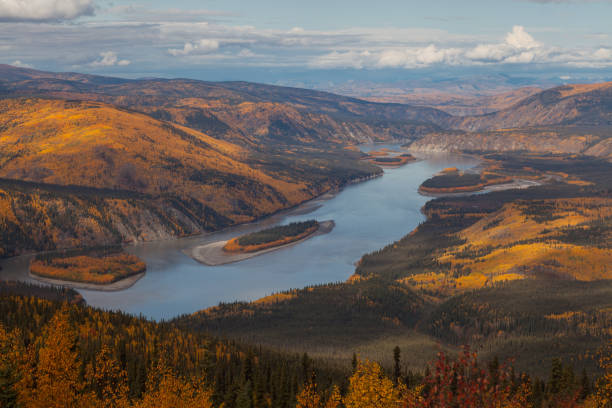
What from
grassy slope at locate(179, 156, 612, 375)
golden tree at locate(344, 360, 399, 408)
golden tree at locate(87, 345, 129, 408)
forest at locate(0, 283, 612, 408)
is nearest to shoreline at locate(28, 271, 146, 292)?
grassy slope at locate(179, 156, 612, 375)

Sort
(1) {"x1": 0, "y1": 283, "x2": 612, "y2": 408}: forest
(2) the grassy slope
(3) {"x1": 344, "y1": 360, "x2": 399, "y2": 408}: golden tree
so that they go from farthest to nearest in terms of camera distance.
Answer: (2) the grassy slope → (3) {"x1": 344, "y1": 360, "x2": 399, "y2": 408}: golden tree → (1) {"x1": 0, "y1": 283, "x2": 612, "y2": 408}: forest

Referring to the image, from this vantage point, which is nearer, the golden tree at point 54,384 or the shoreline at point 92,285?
the golden tree at point 54,384

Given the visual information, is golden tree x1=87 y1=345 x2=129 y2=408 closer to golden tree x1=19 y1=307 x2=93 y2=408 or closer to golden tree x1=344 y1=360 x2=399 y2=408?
golden tree x1=19 y1=307 x2=93 y2=408

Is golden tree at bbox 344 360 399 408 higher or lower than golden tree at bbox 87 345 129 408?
higher

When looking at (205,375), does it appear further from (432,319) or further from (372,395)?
(432,319)

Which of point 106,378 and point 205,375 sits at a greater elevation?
point 205,375

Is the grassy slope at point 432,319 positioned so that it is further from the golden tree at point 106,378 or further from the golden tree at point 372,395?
the golden tree at point 372,395

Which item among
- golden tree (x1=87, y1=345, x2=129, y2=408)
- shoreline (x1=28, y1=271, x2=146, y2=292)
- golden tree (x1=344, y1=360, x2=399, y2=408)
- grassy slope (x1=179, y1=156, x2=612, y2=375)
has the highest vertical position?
golden tree (x1=344, y1=360, x2=399, y2=408)

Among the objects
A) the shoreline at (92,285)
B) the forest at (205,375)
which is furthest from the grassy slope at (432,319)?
the shoreline at (92,285)

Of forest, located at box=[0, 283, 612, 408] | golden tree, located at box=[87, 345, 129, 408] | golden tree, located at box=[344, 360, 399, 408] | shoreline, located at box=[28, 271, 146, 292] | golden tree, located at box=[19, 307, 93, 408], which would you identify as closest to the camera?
forest, located at box=[0, 283, 612, 408]

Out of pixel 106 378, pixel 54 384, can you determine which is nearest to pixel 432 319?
pixel 106 378

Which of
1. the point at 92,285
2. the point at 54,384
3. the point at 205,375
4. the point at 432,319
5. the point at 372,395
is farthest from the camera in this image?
the point at 92,285

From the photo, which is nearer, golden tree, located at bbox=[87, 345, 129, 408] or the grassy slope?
golden tree, located at bbox=[87, 345, 129, 408]
